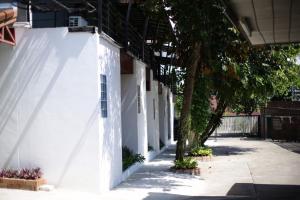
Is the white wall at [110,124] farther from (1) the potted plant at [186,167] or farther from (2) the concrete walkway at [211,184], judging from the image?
(1) the potted plant at [186,167]

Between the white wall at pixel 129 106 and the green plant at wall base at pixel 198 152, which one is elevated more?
the white wall at pixel 129 106

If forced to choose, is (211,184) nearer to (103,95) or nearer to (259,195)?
(259,195)

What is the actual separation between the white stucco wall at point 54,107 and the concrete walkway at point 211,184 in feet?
2.08

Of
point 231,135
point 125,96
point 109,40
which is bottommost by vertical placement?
point 231,135

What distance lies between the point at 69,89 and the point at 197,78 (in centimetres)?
825

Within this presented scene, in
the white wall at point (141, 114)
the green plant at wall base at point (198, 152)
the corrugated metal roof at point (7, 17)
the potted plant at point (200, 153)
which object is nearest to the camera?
the corrugated metal roof at point (7, 17)

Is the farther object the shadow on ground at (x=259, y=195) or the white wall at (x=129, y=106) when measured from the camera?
the white wall at (x=129, y=106)

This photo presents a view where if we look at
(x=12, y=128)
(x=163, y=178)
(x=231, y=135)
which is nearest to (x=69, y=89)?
(x=12, y=128)

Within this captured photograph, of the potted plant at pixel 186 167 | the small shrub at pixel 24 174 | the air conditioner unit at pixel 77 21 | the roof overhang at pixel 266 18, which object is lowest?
the potted plant at pixel 186 167

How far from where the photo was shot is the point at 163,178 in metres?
14.8

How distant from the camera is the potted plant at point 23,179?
1150 cm

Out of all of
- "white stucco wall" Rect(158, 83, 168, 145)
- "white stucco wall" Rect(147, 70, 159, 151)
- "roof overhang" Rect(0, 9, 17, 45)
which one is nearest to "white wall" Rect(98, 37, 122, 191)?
"roof overhang" Rect(0, 9, 17, 45)

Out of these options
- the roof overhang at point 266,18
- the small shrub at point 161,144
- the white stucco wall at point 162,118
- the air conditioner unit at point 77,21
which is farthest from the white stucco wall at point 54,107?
the white stucco wall at point 162,118

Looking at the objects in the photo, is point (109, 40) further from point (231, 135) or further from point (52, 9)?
point (231, 135)
